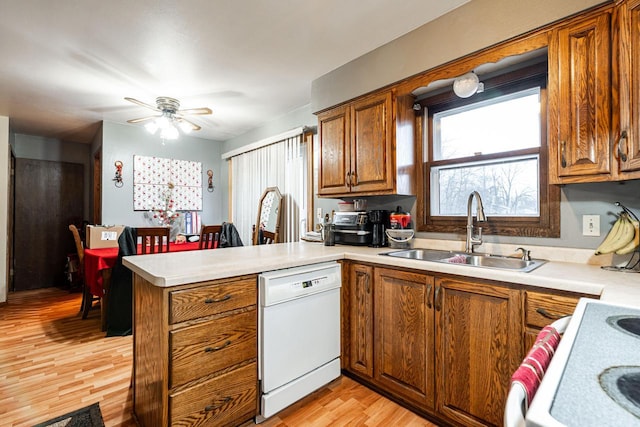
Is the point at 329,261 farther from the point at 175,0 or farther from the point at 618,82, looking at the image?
the point at 175,0

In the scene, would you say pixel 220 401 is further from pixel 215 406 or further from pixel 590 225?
pixel 590 225

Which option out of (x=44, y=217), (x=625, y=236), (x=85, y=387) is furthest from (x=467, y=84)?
(x=44, y=217)

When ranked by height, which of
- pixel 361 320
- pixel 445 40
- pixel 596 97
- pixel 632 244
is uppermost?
pixel 445 40

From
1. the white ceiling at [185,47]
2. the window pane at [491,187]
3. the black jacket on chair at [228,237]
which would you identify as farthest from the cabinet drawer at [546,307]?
the black jacket on chair at [228,237]

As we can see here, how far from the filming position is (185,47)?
7.49 feet

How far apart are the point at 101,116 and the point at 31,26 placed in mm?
2042

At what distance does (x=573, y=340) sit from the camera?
2.12ft

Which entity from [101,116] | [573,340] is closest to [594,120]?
[573,340]

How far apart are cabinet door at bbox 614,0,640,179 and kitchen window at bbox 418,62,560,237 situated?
1.58 feet

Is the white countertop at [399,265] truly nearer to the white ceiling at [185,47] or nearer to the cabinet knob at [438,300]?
the cabinet knob at [438,300]

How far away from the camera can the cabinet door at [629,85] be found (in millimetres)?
1223

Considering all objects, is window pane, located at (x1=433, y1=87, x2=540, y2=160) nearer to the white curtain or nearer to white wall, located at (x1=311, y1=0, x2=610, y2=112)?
white wall, located at (x1=311, y1=0, x2=610, y2=112)

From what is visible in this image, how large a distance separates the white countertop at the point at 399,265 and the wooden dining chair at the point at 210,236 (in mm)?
1374

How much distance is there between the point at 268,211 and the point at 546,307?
3262 mm
